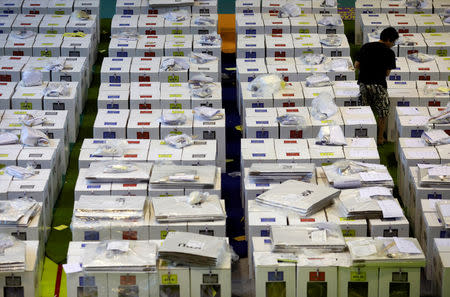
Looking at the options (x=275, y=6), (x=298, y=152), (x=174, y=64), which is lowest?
(x=298, y=152)

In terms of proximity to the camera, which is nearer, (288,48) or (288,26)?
(288,48)

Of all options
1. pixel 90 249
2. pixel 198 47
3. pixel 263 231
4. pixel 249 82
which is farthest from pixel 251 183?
pixel 198 47

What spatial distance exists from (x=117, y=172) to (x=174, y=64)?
3851 mm

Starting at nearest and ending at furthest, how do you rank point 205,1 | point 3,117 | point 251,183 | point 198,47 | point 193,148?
point 251,183
point 193,148
point 3,117
point 198,47
point 205,1

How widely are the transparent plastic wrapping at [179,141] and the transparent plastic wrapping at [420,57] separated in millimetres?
4459

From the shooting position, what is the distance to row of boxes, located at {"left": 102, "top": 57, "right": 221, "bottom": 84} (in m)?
14.8

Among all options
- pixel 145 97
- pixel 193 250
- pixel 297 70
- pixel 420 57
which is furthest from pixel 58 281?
pixel 420 57

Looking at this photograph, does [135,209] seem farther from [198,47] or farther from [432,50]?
[432,50]

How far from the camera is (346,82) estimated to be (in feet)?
47.4

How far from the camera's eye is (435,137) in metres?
12.5

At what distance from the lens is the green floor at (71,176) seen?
459 inches

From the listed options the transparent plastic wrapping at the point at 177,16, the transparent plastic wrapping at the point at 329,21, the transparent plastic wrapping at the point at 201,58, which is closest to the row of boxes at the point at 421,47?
the transparent plastic wrapping at the point at 329,21

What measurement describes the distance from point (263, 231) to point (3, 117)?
466cm

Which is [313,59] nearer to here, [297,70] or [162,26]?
[297,70]
